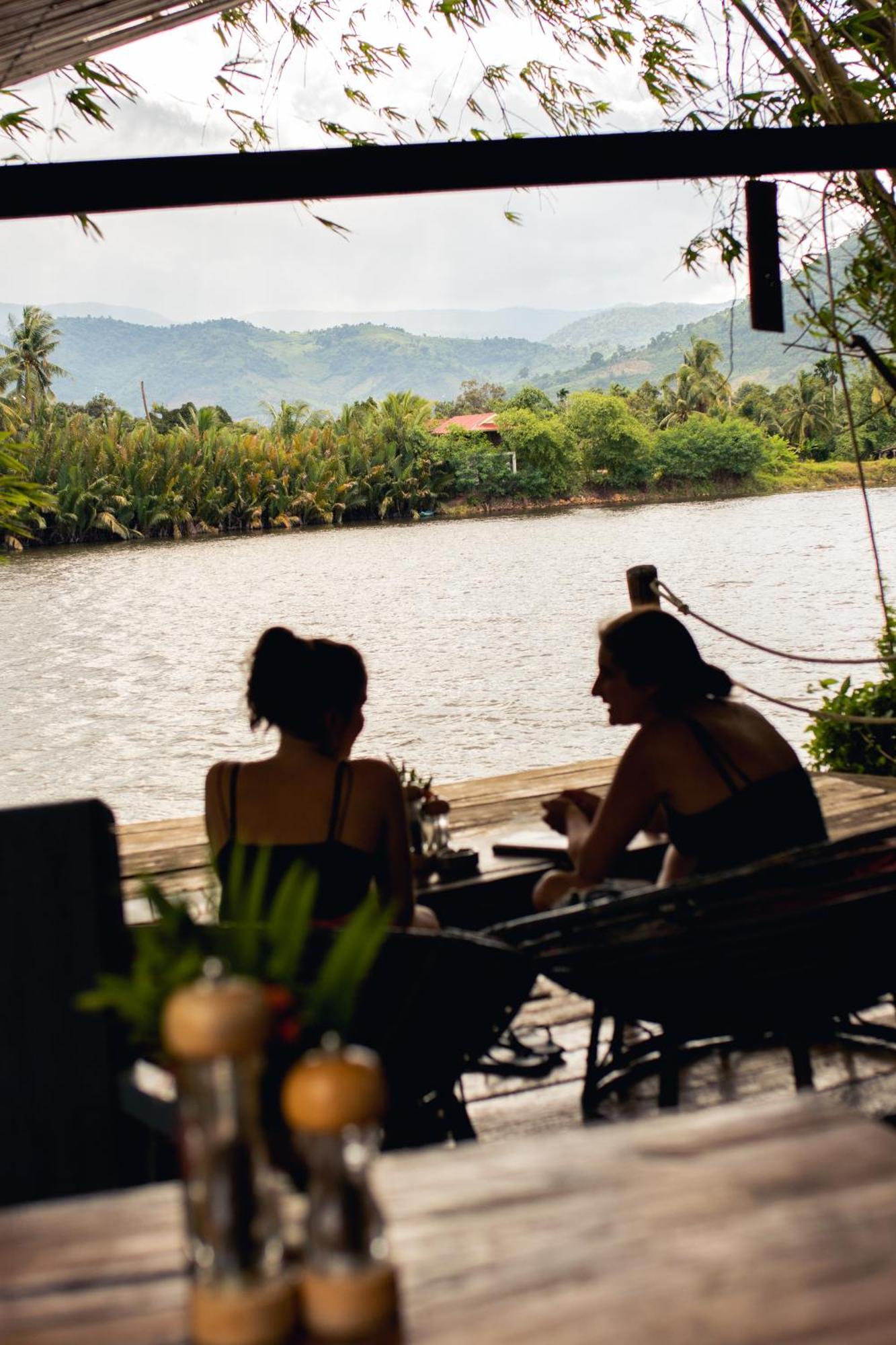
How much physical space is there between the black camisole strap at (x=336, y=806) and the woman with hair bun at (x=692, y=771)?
1.48ft

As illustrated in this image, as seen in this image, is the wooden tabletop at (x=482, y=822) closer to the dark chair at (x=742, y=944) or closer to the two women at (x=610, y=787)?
the two women at (x=610, y=787)

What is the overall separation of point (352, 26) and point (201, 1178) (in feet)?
21.5

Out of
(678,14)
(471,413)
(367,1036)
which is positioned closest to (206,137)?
(678,14)

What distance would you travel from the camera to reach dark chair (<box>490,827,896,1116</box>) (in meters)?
2.01

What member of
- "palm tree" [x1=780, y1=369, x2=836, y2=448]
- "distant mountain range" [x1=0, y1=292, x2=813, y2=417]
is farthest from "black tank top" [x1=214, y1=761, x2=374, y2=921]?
"distant mountain range" [x1=0, y1=292, x2=813, y2=417]

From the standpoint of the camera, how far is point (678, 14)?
17.2ft

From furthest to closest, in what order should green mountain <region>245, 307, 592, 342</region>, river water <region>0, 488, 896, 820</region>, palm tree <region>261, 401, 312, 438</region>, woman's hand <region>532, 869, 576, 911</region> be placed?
green mountain <region>245, 307, 592, 342</region>
palm tree <region>261, 401, 312, 438</region>
river water <region>0, 488, 896, 820</region>
woman's hand <region>532, 869, 576, 911</region>

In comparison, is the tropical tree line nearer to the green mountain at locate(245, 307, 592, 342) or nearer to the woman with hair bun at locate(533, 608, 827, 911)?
the woman with hair bun at locate(533, 608, 827, 911)

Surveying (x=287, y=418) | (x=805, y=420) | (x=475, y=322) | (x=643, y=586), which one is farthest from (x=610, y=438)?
(x=475, y=322)

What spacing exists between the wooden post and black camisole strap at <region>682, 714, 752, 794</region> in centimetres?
182

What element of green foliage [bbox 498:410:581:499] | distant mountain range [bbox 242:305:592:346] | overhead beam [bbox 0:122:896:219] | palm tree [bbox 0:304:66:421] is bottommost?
overhead beam [bbox 0:122:896:219]

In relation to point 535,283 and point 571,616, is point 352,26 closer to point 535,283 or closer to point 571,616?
point 571,616

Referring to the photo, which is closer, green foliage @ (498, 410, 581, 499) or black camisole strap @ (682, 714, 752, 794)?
black camisole strap @ (682, 714, 752, 794)

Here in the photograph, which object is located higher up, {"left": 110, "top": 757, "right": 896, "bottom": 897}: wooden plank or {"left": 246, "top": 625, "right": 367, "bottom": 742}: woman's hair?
{"left": 246, "top": 625, "right": 367, "bottom": 742}: woman's hair
